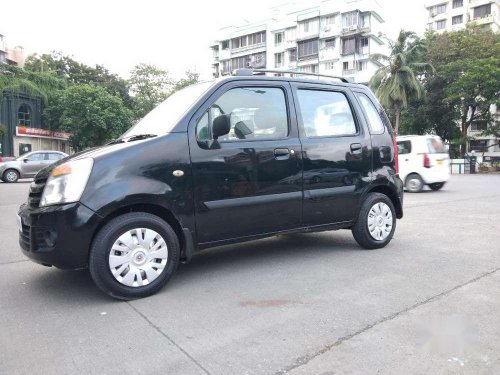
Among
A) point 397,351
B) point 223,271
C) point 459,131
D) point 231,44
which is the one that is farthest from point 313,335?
point 231,44

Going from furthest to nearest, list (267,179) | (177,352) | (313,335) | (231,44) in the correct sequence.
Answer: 1. (231,44)
2. (267,179)
3. (313,335)
4. (177,352)

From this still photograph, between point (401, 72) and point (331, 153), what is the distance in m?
36.4

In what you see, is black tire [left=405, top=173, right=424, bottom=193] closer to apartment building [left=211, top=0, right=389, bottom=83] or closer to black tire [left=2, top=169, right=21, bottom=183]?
black tire [left=2, top=169, right=21, bottom=183]

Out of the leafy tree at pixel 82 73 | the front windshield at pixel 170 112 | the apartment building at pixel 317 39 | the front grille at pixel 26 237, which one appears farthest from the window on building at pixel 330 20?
the front grille at pixel 26 237

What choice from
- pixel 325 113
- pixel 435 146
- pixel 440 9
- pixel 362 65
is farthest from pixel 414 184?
pixel 440 9

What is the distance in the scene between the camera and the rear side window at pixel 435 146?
45.5ft

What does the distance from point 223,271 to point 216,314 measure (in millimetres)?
1172

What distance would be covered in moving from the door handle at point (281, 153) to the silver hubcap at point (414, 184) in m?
10.7

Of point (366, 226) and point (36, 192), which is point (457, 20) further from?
point (36, 192)

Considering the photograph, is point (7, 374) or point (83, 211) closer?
point (7, 374)

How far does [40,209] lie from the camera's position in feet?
11.9

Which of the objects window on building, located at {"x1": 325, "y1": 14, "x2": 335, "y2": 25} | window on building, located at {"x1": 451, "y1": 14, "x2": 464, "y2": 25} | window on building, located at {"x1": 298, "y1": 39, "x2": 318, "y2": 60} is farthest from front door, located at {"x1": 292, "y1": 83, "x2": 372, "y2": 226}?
window on building, located at {"x1": 451, "y1": 14, "x2": 464, "y2": 25}

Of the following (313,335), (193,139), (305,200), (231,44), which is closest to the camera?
(313,335)

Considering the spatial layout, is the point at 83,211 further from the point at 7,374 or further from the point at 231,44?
the point at 231,44
